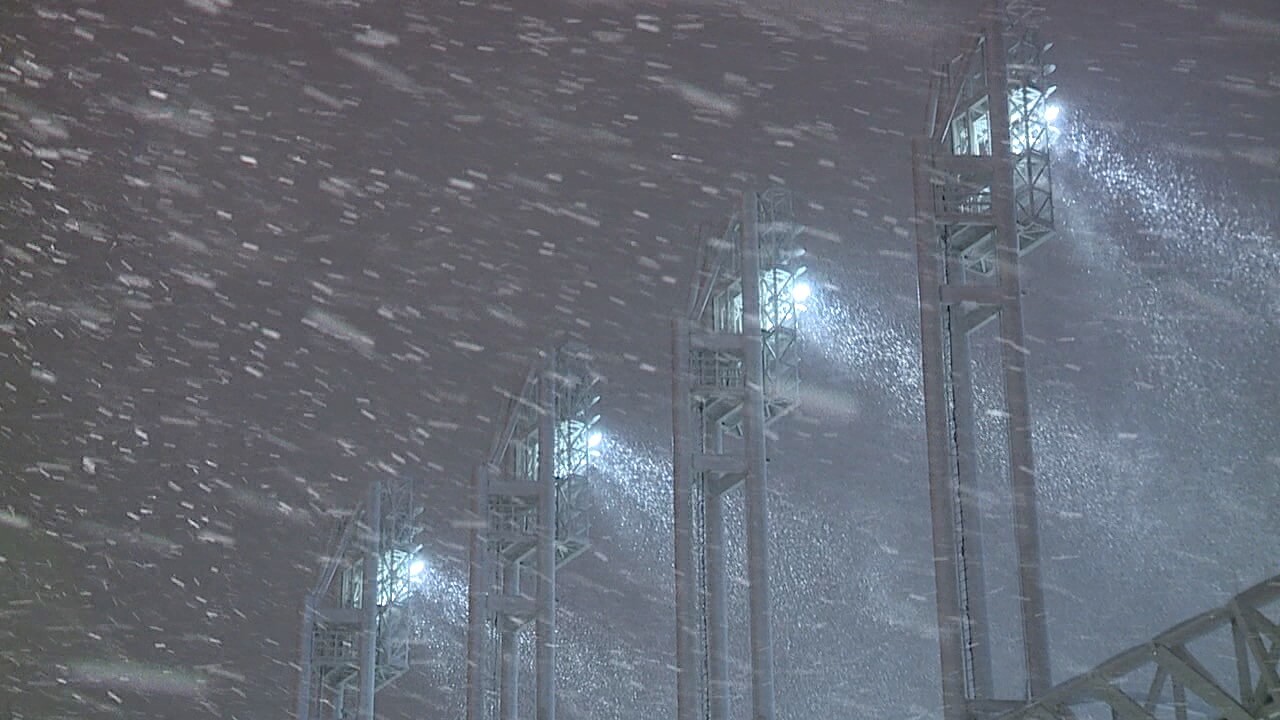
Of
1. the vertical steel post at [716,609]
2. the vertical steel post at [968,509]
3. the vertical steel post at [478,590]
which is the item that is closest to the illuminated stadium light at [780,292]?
the vertical steel post at [716,609]

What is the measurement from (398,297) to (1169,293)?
1705 centimetres

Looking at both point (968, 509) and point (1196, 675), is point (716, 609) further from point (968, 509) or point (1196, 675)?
point (1196, 675)

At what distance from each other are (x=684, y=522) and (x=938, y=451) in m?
6.78

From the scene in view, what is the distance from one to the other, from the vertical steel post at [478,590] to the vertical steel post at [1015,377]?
16.5 m

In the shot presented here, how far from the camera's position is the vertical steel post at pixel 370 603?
147 ft

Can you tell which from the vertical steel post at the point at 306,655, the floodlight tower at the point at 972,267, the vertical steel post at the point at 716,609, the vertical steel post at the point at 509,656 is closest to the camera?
the floodlight tower at the point at 972,267

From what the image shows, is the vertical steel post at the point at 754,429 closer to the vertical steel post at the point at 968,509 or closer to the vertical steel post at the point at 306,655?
the vertical steel post at the point at 968,509

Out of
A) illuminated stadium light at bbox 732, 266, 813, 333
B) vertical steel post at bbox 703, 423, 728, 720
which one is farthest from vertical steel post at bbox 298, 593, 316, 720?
illuminated stadium light at bbox 732, 266, 813, 333

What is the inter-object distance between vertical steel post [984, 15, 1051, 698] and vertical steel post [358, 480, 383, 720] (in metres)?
24.2

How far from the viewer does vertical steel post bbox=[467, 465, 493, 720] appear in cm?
3788

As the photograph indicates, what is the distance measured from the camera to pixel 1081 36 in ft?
109

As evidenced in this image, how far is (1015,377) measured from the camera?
23422mm

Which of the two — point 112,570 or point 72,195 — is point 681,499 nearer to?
point 72,195

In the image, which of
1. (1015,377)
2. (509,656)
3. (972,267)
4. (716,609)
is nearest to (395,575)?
(509,656)
